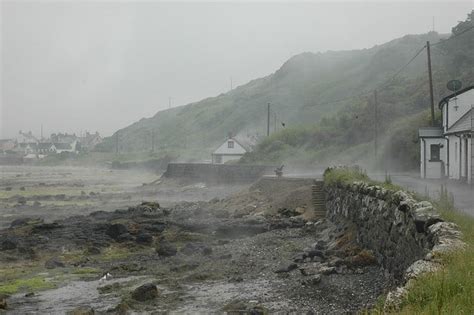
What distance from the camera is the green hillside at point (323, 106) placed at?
200ft

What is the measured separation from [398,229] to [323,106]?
4403 inches

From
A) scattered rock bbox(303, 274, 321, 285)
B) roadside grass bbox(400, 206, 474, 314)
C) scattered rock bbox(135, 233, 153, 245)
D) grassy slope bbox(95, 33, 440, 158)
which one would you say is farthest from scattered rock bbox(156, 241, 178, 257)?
grassy slope bbox(95, 33, 440, 158)

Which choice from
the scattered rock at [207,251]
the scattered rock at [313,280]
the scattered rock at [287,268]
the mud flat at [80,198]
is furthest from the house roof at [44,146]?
the scattered rock at [313,280]

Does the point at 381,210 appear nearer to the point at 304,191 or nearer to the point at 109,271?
the point at 109,271

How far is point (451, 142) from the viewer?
2909 centimetres

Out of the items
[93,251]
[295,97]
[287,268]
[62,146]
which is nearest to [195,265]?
[287,268]

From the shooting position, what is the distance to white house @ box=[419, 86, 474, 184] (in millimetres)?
26016

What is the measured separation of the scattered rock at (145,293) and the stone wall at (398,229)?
6060 millimetres

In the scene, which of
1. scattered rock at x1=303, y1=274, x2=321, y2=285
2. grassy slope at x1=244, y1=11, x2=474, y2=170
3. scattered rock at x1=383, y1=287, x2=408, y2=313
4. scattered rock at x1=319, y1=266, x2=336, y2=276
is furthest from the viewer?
grassy slope at x1=244, y1=11, x2=474, y2=170

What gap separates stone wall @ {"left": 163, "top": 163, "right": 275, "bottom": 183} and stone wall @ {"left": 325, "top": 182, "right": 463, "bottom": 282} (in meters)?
Answer: 36.0

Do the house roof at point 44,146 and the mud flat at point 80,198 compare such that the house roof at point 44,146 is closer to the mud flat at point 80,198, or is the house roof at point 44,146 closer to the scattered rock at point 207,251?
the mud flat at point 80,198

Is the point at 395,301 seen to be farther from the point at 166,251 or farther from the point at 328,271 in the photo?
the point at 166,251

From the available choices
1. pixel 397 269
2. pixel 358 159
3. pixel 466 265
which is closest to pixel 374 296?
pixel 397 269

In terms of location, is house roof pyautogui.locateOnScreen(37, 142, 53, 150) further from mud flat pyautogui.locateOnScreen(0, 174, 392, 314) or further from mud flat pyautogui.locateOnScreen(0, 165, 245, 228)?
mud flat pyautogui.locateOnScreen(0, 174, 392, 314)
